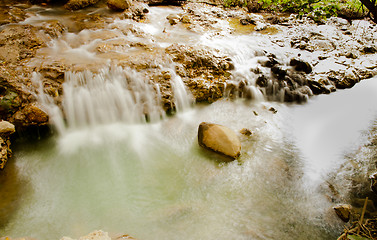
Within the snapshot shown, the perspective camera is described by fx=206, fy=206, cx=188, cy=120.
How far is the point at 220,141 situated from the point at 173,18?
7.20 metres

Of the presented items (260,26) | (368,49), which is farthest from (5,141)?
(368,49)

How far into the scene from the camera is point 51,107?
14.2ft

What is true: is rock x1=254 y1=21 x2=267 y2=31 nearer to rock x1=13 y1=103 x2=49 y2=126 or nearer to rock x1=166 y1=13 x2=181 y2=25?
rock x1=166 y1=13 x2=181 y2=25

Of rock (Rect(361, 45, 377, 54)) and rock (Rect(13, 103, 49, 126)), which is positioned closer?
rock (Rect(13, 103, 49, 126))

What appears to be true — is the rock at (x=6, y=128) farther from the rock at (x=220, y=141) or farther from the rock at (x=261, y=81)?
the rock at (x=261, y=81)

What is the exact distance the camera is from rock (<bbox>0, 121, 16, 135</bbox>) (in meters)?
3.56

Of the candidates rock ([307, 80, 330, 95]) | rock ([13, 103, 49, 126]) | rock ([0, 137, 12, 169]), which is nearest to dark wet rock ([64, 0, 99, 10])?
rock ([13, 103, 49, 126])

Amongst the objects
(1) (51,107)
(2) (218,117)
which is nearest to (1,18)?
(1) (51,107)

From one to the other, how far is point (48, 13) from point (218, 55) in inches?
265

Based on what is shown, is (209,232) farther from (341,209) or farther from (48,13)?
(48,13)

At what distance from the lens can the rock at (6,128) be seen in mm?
3557

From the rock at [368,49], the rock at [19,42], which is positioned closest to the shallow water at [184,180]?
the rock at [19,42]

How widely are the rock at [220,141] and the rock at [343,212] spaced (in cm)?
171

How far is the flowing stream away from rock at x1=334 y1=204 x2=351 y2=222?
12 cm
